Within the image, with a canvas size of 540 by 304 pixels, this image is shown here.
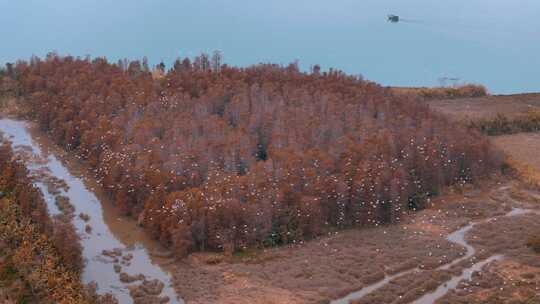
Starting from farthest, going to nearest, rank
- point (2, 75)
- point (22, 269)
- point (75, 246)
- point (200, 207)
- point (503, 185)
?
1. point (2, 75)
2. point (503, 185)
3. point (200, 207)
4. point (75, 246)
5. point (22, 269)

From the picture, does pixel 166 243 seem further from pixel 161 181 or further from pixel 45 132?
pixel 45 132

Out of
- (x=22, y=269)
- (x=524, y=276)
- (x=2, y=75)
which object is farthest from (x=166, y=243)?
(x=2, y=75)

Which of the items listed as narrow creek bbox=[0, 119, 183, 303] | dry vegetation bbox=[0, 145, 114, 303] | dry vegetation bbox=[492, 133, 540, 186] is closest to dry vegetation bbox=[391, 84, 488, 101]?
dry vegetation bbox=[492, 133, 540, 186]

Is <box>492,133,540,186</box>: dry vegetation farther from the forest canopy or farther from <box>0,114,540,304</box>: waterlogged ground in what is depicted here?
<box>0,114,540,304</box>: waterlogged ground

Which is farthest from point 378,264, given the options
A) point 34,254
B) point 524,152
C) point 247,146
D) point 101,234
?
point 524,152

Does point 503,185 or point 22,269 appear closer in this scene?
point 22,269
